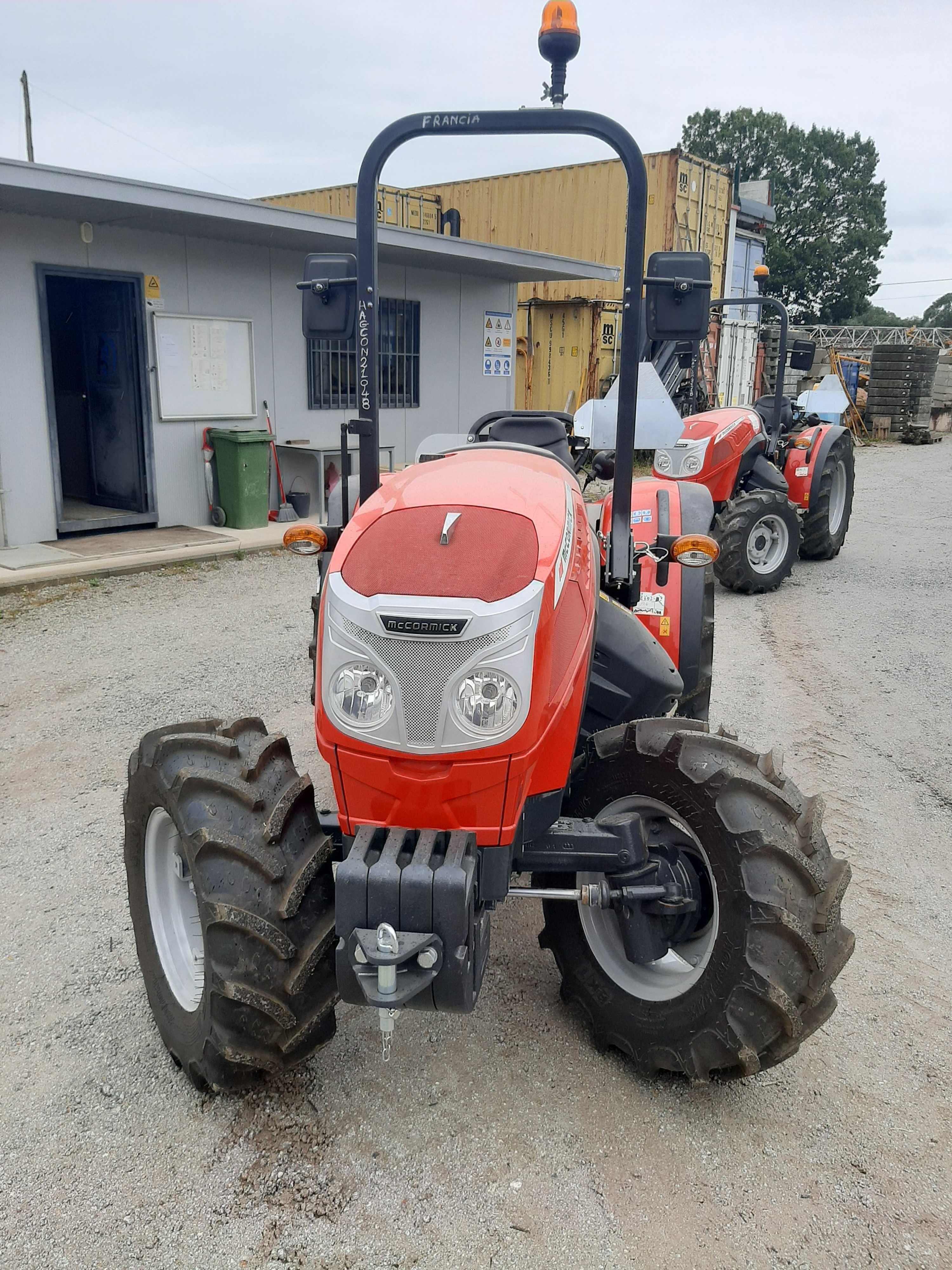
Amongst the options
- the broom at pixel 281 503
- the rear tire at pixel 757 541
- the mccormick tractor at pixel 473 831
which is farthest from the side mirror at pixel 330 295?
the broom at pixel 281 503

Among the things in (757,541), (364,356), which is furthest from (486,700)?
(757,541)

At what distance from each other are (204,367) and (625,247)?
312 inches

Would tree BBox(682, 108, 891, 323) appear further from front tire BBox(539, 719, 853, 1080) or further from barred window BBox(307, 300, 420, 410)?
front tire BBox(539, 719, 853, 1080)

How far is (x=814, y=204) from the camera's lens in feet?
172

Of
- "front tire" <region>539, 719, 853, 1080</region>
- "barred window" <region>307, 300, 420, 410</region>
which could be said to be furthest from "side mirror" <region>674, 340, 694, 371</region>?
"front tire" <region>539, 719, 853, 1080</region>

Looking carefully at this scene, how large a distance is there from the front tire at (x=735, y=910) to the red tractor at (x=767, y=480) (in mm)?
5225

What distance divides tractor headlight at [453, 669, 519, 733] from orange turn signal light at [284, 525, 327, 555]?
1.43 meters

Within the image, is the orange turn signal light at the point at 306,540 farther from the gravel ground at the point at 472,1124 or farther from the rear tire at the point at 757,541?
the rear tire at the point at 757,541

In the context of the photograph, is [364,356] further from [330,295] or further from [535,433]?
[535,433]

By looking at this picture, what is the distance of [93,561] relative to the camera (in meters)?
8.16

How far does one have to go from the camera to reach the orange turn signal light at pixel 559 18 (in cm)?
259

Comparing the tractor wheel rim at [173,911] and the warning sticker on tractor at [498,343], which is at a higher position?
the warning sticker on tractor at [498,343]

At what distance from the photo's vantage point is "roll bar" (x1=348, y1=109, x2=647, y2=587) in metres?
2.78

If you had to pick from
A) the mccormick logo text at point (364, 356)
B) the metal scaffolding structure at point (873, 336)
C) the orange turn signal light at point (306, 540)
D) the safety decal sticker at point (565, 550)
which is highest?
the metal scaffolding structure at point (873, 336)
